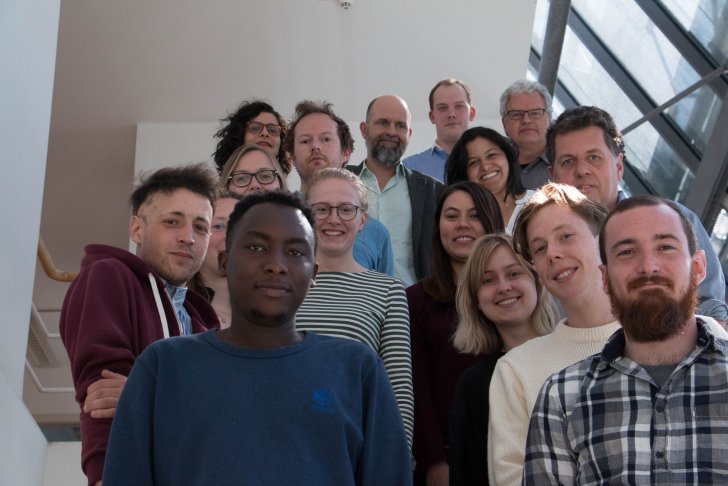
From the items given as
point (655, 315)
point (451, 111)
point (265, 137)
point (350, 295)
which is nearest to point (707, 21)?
point (451, 111)

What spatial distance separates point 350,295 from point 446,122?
7.41 feet

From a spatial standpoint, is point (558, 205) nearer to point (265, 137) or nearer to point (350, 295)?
point (350, 295)

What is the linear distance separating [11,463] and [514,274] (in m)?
1.86

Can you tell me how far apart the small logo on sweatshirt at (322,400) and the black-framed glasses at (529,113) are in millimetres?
3187

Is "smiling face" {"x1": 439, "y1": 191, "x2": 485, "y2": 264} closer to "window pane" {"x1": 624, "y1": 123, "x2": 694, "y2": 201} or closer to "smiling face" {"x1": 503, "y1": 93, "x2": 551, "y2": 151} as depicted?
"smiling face" {"x1": 503, "y1": 93, "x2": 551, "y2": 151}

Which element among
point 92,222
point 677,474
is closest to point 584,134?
point 677,474

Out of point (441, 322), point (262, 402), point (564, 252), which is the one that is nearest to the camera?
point (262, 402)

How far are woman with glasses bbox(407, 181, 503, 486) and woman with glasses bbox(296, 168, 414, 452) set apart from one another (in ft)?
0.60

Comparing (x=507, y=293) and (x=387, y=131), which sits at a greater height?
(x=387, y=131)

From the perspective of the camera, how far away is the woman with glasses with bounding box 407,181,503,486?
323 centimetres

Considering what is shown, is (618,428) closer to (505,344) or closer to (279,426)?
(279,426)

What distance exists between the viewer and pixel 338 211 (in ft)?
12.1

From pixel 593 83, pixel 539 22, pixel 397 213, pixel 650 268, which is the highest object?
pixel 539 22

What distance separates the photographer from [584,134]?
3.96 meters
